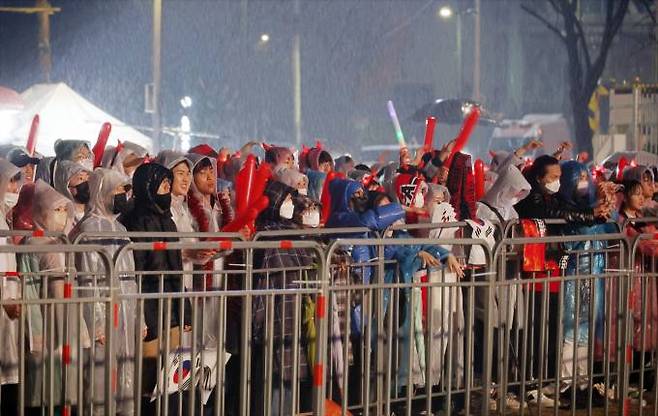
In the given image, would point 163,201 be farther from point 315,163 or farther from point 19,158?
point 315,163

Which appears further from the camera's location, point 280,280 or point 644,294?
point 644,294

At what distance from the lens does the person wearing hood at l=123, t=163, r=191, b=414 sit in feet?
23.1

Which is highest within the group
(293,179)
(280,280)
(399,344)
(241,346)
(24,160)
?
(24,160)

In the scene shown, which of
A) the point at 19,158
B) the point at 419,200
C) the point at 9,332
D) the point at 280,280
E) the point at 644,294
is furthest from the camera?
the point at 19,158

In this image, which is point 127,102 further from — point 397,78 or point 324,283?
point 324,283

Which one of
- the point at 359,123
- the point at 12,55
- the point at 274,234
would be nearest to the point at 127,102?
the point at 12,55

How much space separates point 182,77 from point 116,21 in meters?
3.50

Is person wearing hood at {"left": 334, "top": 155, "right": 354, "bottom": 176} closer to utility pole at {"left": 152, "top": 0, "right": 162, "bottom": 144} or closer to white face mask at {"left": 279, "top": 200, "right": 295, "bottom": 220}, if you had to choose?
white face mask at {"left": 279, "top": 200, "right": 295, "bottom": 220}

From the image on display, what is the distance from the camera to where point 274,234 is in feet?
28.0

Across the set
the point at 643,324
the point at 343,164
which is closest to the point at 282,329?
the point at 643,324

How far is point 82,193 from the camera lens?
964cm

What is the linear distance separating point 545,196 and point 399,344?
317cm

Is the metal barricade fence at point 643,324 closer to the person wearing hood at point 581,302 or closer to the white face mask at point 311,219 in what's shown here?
the person wearing hood at point 581,302

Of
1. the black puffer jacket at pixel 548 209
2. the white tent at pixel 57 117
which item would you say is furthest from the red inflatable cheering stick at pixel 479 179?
the white tent at pixel 57 117
